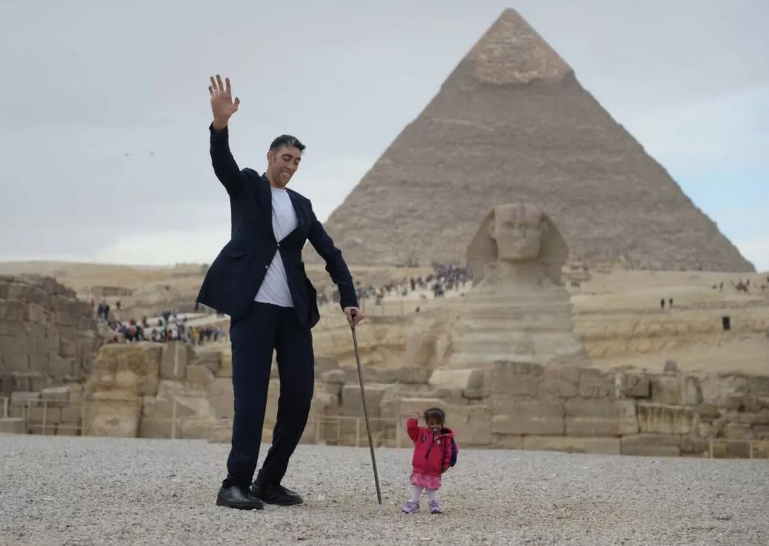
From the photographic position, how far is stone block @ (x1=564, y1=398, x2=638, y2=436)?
303 inches

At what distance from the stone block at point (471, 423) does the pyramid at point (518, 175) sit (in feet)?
491

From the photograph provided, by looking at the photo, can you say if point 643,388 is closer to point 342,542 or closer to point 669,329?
point 342,542

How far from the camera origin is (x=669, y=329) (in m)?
32.1

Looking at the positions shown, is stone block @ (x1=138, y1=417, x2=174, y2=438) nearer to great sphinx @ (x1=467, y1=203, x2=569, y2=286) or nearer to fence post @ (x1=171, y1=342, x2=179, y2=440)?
fence post @ (x1=171, y1=342, x2=179, y2=440)

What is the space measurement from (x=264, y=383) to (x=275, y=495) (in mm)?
Answer: 371

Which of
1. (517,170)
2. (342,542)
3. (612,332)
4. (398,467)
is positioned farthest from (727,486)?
(517,170)

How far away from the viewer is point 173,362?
8.35m

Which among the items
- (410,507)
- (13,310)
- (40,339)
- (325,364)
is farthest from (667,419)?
(40,339)

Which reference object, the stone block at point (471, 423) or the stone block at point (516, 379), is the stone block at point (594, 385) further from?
the stone block at point (471, 423)

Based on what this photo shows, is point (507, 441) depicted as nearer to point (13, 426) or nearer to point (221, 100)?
point (13, 426)

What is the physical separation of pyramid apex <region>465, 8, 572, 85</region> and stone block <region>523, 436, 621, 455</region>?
174 meters

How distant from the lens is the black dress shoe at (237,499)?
13.1 feet

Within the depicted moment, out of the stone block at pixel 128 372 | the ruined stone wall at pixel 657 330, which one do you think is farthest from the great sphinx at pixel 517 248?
the ruined stone wall at pixel 657 330

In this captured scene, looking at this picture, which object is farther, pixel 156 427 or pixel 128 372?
pixel 128 372
